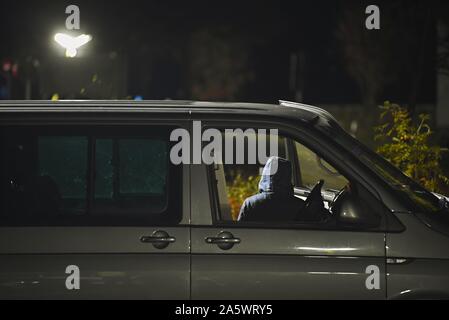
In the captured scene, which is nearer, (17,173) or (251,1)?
(17,173)

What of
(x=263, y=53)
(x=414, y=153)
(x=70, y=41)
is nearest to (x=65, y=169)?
(x=414, y=153)

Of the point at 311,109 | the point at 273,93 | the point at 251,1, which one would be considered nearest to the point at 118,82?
the point at 311,109

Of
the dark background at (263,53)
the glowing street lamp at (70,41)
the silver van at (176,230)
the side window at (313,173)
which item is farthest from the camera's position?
the dark background at (263,53)

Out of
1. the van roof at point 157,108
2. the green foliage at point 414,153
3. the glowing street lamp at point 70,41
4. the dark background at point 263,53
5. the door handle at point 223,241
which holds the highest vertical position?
the dark background at point 263,53

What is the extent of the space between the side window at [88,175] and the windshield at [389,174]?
36.3 inches

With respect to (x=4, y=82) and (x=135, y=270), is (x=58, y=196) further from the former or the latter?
(x=4, y=82)

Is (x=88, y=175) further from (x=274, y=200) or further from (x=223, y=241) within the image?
(x=274, y=200)

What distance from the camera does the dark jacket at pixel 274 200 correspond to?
5926 mm

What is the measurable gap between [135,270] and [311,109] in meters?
1.50

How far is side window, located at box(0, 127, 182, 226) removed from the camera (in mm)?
5629

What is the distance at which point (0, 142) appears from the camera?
225 inches

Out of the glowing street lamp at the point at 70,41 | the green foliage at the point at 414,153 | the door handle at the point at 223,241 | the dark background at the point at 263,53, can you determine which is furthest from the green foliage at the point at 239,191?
the dark background at the point at 263,53

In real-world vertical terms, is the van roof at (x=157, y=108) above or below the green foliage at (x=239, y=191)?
above

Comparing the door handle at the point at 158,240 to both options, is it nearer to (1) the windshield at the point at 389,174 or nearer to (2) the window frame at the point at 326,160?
(2) the window frame at the point at 326,160
